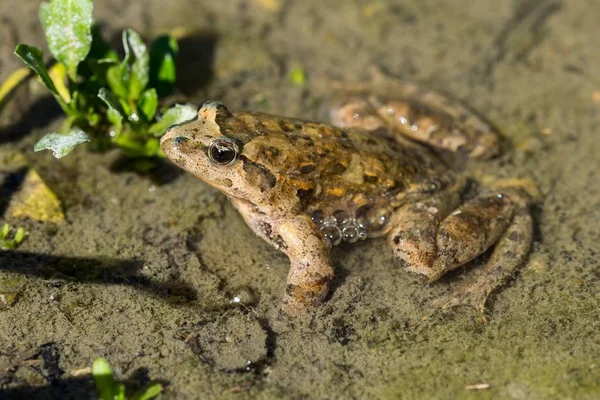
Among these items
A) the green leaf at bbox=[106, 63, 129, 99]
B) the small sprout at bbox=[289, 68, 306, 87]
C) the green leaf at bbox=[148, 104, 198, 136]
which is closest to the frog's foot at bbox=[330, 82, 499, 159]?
the small sprout at bbox=[289, 68, 306, 87]

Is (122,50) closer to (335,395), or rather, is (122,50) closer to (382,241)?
(382,241)

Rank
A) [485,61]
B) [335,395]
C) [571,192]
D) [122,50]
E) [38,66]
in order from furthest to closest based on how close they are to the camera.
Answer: [485,61] < [122,50] < [571,192] < [38,66] < [335,395]

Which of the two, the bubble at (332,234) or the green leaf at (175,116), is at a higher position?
the green leaf at (175,116)

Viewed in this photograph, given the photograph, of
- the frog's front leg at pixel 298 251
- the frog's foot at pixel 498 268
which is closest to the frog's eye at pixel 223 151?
the frog's front leg at pixel 298 251

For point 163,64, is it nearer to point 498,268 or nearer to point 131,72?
point 131,72

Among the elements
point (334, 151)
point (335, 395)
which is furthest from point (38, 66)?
point (335, 395)

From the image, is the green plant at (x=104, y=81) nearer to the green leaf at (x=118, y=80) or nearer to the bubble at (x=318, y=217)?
the green leaf at (x=118, y=80)
